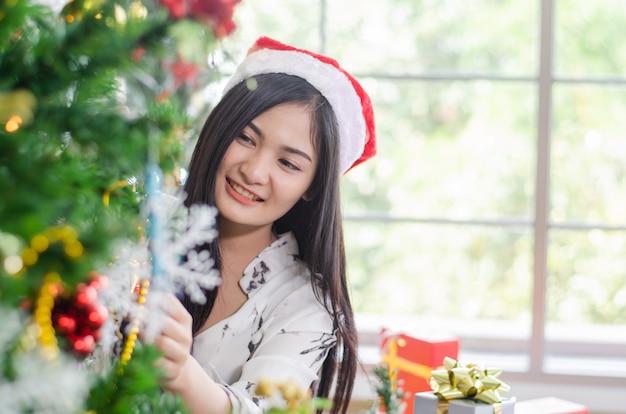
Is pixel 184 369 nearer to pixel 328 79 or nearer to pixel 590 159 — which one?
pixel 328 79

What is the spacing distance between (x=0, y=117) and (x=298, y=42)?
10.2ft

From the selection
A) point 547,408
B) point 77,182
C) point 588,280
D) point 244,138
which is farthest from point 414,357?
point 588,280

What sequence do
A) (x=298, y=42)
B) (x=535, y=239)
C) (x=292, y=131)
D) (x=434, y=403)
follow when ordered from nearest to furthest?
(x=434, y=403) < (x=292, y=131) < (x=535, y=239) < (x=298, y=42)

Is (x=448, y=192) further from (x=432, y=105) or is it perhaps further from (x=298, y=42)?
(x=298, y=42)

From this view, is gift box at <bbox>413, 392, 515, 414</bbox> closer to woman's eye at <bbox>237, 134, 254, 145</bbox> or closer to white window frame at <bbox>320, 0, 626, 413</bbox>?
woman's eye at <bbox>237, 134, 254, 145</bbox>

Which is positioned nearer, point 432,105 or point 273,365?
point 273,365

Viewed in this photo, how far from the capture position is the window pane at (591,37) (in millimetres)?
3760

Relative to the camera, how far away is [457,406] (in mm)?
1100

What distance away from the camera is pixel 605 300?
371cm

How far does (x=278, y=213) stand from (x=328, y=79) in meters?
0.22

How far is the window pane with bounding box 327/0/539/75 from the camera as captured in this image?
3.74 metres

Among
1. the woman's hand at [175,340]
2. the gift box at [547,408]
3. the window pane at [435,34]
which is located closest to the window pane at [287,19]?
the window pane at [435,34]

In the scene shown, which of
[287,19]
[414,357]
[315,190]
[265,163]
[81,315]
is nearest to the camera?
[81,315]

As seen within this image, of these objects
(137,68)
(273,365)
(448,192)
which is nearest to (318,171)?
(273,365)
